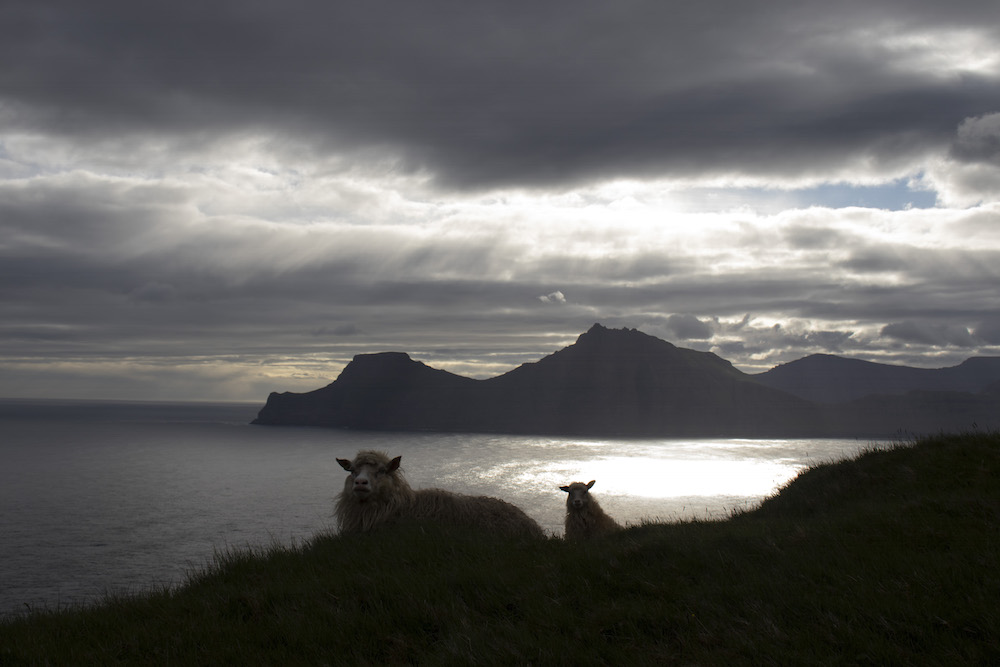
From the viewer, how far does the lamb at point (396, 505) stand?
12648mm

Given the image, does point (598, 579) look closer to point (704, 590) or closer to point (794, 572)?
point (704, 590)

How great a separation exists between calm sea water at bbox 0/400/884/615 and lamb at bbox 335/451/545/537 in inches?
59.8

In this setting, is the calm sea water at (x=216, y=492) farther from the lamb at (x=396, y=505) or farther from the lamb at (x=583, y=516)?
the lamb at (x=583, y=516)

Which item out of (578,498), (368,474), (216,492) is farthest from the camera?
(216,492)

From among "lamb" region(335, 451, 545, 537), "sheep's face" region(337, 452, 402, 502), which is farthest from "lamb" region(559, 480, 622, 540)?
"sheep's face" region(337, 452, 402, 502)

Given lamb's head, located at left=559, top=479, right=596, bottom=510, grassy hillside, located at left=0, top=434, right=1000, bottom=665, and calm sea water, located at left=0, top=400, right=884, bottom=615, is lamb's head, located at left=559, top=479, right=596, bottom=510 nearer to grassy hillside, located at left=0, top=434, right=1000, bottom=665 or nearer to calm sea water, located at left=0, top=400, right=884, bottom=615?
calm sea water, located at left=0, top=400, right=884, bottom=615

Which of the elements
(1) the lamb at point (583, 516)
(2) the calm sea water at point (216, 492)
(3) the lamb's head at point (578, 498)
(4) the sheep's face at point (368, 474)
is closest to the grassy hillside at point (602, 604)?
(2) the calm sea water at point (216, 492)

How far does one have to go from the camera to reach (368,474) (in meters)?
12.9

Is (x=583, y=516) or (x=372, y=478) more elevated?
(x=372, y=478)

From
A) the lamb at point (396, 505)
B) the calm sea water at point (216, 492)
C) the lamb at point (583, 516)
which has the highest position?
the lamb at point (396, 505)

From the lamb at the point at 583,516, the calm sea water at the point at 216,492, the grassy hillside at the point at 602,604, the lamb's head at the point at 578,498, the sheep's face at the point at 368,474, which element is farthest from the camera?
the calm sea water at the point at 216,492

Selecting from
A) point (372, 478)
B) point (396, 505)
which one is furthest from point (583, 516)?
point (372, 478)

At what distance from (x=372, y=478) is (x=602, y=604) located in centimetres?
748

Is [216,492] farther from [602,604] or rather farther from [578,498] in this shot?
[602,604]
